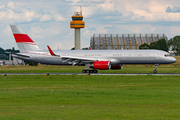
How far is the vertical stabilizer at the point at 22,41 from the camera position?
59.3 m

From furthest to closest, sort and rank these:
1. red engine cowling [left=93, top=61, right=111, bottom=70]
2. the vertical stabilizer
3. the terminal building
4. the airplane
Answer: the terminal building → the vertical stabilizer → the airplane → red engine cowling [left=93, top=61, right=111, bottom=70]

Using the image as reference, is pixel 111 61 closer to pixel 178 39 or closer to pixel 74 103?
pixel 74 103

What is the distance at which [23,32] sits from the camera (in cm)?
5984

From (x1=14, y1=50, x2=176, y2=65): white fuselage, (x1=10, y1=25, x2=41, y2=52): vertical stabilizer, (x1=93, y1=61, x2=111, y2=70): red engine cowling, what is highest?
(x1=10, y1=25, x2=41, y2=52): vertical stabilizer

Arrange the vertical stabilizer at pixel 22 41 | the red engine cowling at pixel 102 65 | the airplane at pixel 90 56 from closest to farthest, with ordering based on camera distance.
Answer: the red engine cowling at pixel 102 65 < the airplane at pixel 90 56 < the vertical stabilizer at pixel 22 41

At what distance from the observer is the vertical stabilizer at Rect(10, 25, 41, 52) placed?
2336 inches

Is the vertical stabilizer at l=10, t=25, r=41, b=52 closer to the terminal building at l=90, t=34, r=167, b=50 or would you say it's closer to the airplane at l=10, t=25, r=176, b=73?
the airplane at l=10, t=25, r=176, b=73

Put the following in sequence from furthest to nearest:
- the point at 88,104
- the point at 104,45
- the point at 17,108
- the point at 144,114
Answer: the point at 104,45
the point at 88,104
the point at 17,108
the point at 144,114

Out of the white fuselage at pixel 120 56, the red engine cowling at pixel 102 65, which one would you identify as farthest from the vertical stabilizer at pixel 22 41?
the red engine cowling at pixel 102 65

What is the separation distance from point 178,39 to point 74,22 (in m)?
46.2

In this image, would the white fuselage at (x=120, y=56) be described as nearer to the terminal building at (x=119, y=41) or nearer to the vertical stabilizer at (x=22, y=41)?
the vertical stabilizer at (x=22, y=41)

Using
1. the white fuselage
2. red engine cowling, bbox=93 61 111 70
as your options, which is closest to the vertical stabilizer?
the white fuselage

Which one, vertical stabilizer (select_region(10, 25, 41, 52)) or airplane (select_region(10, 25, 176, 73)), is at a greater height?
A: vertical stabilizer (select_region(10, 25, 41, 52))

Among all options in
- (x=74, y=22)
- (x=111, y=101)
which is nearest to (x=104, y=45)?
(x=74, y=22)
